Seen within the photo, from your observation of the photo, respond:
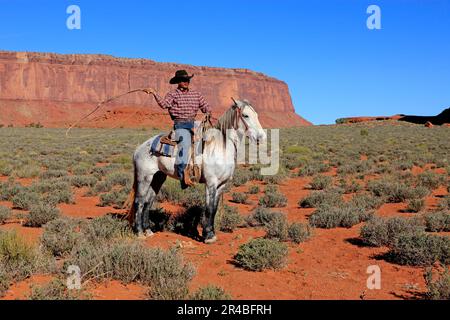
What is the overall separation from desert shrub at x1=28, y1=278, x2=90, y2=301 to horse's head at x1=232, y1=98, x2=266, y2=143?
3.87m

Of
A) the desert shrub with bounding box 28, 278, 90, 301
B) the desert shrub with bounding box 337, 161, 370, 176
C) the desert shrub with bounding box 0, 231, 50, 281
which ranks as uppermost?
the desert shrub with bounding box 337, 161, 370, 176

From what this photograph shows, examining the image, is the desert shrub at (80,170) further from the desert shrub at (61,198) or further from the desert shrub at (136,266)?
the desert shrub at (136,266)

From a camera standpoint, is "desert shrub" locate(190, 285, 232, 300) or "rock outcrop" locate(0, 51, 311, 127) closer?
"desert shrub" locate(190, 285, 232, 300)

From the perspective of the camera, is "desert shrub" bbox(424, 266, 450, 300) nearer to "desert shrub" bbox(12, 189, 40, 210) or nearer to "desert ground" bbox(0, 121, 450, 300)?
"desert ground" bbox(0, 121, 450, 300)

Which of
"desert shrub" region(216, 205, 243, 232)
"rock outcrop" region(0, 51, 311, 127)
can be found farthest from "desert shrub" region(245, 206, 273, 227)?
"rock outcrop" region(0, 51, 311, 127)

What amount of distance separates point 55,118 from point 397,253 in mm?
131196

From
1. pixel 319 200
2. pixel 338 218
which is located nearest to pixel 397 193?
pixel 319 200

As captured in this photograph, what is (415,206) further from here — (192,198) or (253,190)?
(192,198)

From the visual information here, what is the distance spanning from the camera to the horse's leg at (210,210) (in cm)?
713

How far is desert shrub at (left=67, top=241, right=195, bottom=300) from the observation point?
4770mm

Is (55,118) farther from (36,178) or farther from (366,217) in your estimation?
(366,217)

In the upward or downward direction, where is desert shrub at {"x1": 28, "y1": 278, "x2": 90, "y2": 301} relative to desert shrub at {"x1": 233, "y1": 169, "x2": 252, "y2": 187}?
downward

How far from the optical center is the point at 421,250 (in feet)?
19.2
